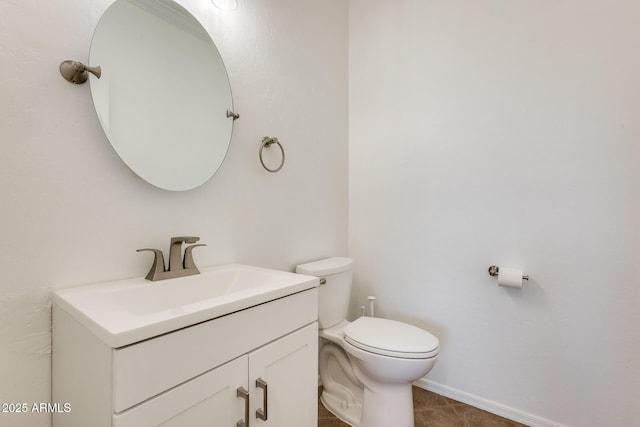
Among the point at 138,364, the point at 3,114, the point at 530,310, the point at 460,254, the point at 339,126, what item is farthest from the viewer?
the point at 339,126

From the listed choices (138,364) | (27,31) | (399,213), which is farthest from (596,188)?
(27,31)

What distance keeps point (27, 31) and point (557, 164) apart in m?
2.03

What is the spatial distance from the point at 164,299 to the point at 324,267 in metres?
0.80

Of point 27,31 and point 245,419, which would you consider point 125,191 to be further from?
point 245,419

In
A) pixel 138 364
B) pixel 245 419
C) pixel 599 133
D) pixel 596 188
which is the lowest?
pixel 245 419

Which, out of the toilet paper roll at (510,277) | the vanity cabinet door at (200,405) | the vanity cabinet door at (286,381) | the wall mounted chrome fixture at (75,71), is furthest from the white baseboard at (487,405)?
the wall mounted chrome fixture at (75,71)

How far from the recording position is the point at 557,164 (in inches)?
54.1

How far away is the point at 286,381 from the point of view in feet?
2.94

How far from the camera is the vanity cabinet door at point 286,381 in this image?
797 mm

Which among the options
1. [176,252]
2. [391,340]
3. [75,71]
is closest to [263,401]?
[176,252]

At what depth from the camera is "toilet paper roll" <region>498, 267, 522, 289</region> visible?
1403mm

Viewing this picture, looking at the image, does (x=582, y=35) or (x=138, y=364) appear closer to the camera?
(x=138, y=364)

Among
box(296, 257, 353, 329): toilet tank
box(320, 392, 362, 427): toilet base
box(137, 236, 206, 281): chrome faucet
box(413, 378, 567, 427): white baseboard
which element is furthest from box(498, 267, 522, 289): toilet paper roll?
box(137, 236, 206, 281): chrome faucet

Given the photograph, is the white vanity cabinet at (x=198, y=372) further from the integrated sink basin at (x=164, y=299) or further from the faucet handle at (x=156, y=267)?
the faucet handle at (x=156, y=267)
